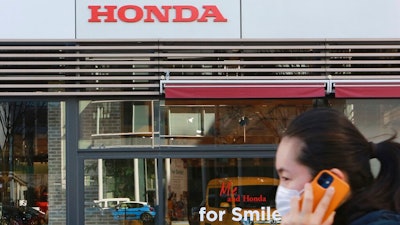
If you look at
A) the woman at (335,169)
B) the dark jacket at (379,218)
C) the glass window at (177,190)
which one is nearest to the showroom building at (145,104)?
the glass window at (177,190)

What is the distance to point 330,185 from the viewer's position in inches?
55.6

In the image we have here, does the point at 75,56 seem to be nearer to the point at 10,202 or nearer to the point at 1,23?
the point at 1,23

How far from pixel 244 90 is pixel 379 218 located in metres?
6.06

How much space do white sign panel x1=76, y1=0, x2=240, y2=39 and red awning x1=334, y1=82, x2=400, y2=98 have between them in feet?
5.09

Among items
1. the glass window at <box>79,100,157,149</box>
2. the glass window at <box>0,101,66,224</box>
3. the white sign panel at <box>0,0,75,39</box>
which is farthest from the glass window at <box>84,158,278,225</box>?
the white sign panel at <box>0,0,75,39</box>

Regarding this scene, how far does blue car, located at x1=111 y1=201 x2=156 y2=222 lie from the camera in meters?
7.71

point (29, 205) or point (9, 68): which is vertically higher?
point (9, 68)

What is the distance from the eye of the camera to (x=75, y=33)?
777cm

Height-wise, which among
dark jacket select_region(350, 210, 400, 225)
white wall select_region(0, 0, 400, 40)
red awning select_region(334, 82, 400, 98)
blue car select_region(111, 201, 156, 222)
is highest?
white wall select_region(0, 0, 400, 40)

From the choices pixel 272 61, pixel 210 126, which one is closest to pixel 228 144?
pixel 210 126

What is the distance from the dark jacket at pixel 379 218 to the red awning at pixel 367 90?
6.18m

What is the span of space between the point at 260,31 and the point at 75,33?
247 centimetres

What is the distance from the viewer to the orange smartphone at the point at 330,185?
1.41m

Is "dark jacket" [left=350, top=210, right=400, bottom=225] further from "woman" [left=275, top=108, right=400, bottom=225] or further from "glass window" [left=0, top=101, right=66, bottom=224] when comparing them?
"glass window" [left=0, top=101, right=66, bottom=224]
